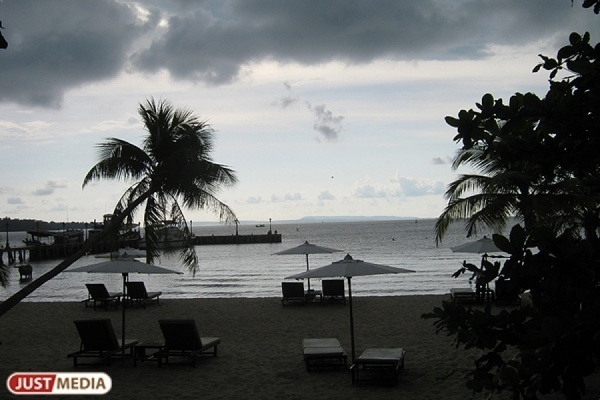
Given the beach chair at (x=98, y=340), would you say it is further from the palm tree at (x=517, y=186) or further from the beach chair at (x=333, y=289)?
the beach chair at (x=333, y=289)

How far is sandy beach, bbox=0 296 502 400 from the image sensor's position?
904 centimetres

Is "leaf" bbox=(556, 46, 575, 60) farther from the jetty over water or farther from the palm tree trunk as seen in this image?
the jetty over water

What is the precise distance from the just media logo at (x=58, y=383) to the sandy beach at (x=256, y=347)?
20 centimetres

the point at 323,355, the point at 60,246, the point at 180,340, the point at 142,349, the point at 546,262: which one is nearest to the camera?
the point at 546,262

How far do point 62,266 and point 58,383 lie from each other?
2810mm

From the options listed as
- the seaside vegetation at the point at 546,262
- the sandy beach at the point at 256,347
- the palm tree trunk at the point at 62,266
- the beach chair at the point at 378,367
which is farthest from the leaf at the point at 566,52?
the palm tree trunk at the point at 62,266

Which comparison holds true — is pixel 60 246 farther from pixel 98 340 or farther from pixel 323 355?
pixel 323 355

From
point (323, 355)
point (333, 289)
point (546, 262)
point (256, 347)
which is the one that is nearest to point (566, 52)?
point (546, 262)

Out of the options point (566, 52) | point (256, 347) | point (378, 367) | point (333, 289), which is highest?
point (566, 52)

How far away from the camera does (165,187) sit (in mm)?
15062

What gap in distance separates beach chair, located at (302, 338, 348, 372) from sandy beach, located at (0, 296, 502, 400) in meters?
0.24

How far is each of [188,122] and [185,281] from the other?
79.0 ft

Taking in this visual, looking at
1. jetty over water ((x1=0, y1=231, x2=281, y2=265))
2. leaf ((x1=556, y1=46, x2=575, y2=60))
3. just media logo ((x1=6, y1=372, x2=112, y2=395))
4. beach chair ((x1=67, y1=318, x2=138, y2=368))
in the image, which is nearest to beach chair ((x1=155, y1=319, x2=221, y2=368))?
beach chair ((x1=67, y1=318, x2=138, y2=368))

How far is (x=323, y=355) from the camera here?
32.4 ft
